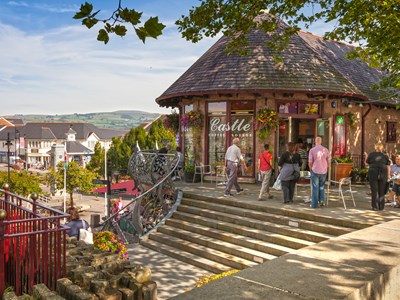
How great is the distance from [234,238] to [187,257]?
1204 mm

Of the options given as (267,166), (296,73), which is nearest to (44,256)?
(267,166)

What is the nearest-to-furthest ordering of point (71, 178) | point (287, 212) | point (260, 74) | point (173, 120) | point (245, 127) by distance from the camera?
1. point (287, 212)
2. point (260, 74)
3. point (245, 127)
4. point (173, 120)
5. point (71, 178)

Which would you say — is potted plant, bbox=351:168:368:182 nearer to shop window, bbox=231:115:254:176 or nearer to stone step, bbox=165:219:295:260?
shop window, bbox=231:115:254:176

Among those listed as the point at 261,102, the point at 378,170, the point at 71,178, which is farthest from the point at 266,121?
the point at 71,178

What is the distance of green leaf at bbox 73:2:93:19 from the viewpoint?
3.24 m

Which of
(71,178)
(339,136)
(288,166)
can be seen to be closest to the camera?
(288,166)

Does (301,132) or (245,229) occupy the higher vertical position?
(301,132)

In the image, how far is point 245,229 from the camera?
9.38 metres

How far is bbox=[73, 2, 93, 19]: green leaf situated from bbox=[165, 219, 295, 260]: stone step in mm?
6376

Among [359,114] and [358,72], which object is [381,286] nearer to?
[359,114]

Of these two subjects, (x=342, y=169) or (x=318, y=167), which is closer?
(x=318, y=167)

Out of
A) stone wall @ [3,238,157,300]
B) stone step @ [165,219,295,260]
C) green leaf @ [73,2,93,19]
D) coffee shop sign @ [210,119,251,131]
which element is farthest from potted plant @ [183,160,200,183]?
green leaf @ [73,2,93,19]

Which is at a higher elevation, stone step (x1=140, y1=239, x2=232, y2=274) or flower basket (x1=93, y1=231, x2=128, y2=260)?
flower basket (x1=93, y1=231, x2=128, y2=260)

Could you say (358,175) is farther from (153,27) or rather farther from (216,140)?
(153,27)
